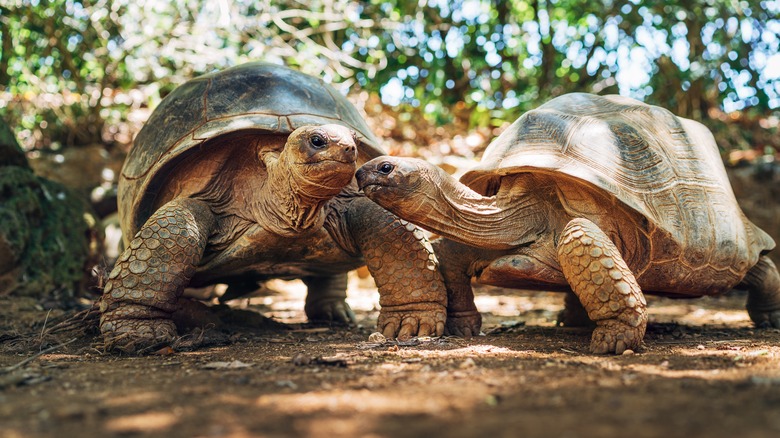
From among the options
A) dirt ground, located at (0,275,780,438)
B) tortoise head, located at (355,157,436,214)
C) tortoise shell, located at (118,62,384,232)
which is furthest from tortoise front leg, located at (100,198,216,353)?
tortoise head, located at (355,157,436,214)

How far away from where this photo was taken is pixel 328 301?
5.32 metres

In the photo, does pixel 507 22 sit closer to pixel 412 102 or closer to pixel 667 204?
pixel 412 102

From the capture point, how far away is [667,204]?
3689mm

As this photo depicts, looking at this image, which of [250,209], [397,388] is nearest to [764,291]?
[397,388]

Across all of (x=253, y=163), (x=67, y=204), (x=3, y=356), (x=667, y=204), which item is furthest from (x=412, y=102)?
(x=3, y=356)

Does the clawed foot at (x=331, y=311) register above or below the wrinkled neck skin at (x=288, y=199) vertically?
below

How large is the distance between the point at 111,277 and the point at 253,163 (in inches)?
45.3

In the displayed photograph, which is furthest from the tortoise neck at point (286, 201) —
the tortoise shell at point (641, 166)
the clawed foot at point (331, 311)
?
the clawed foot at point (331, 311)

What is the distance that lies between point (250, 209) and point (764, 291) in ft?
11.3

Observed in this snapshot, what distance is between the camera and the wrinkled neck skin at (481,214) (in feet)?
12.0

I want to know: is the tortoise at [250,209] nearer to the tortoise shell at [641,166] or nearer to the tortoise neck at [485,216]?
the tortoise neck at [485,216]

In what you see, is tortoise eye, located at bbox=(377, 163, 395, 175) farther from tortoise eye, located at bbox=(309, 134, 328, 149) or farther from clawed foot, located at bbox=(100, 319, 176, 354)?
clawed foot, located at bbox=(100, 319, 176, 354)

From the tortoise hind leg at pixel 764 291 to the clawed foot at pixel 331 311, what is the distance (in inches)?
111

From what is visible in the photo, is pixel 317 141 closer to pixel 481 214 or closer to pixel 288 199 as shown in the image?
pixel 288 199
